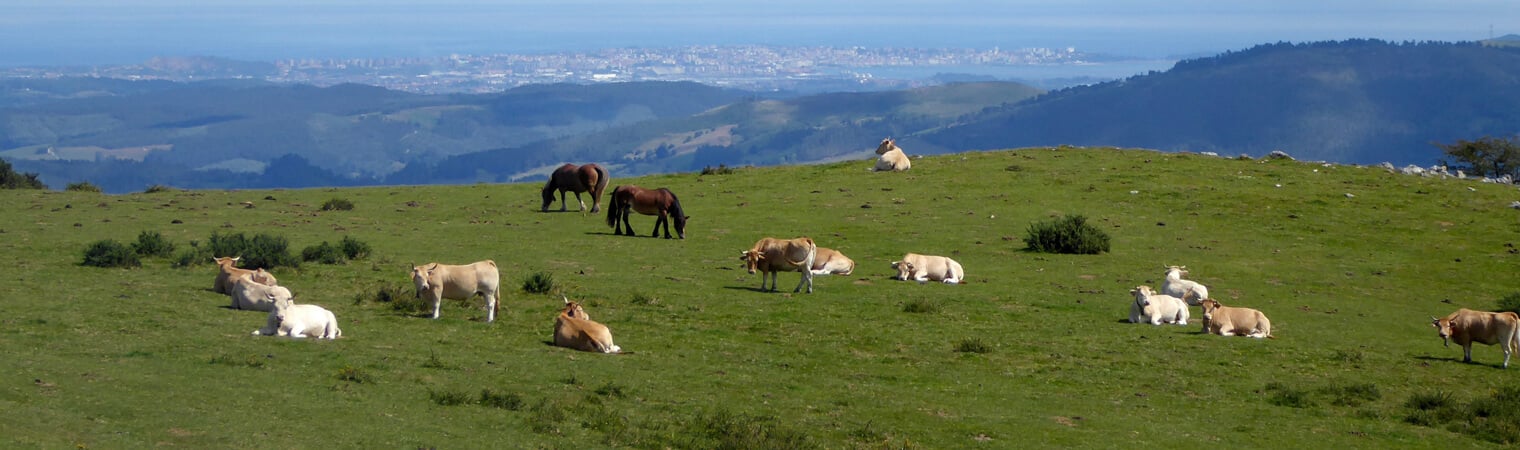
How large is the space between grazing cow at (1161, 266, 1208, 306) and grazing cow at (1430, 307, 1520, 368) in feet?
16.3

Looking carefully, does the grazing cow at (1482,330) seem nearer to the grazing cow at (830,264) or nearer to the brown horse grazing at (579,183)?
the grazing cow at (830,264)

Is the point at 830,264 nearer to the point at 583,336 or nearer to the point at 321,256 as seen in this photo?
the point at 583,336

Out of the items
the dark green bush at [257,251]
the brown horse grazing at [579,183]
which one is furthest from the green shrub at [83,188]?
the dark green bush at [257,251]

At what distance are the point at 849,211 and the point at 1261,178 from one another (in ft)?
47.5

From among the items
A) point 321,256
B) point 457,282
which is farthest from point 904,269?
point 321,256

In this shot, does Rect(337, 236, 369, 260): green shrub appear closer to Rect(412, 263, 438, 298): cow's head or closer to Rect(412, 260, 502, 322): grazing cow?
Rect(412, 260, 502, 322): grazing cow

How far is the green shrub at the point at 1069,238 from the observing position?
31484 millimetres

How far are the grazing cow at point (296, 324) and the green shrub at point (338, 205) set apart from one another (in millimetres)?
20869

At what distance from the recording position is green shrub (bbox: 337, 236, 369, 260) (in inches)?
1059

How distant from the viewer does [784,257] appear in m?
24.1

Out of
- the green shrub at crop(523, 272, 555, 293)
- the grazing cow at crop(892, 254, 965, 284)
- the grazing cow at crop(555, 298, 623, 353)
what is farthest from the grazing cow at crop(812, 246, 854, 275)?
the grazing cow at crop(555, 298, 623, 353)

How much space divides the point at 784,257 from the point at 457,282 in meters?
6.34

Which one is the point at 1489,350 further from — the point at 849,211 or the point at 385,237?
the point at 385,237

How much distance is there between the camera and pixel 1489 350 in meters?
21.1
